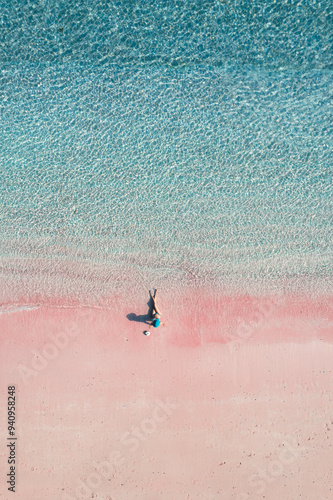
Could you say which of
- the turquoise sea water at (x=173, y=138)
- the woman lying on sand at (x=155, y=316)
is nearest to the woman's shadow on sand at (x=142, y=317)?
the woman lying on sand at (x=155, y=316)

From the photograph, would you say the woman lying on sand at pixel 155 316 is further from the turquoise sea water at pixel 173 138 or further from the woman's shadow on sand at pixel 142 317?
the turquoise sea water at pixel 173 138

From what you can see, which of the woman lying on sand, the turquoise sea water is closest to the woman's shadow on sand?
the woman lying on sand

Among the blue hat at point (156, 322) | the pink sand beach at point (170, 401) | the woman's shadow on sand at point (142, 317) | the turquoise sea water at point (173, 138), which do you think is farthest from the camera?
the turquoise sea water at point (173, 138)

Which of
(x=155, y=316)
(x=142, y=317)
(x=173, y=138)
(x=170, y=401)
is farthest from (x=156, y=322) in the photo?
(x=173, y=138)

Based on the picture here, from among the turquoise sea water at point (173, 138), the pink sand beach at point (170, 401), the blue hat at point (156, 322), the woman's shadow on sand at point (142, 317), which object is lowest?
the pink sand beach at point (170, 401)

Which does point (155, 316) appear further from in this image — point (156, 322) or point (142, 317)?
point (142, 317)
